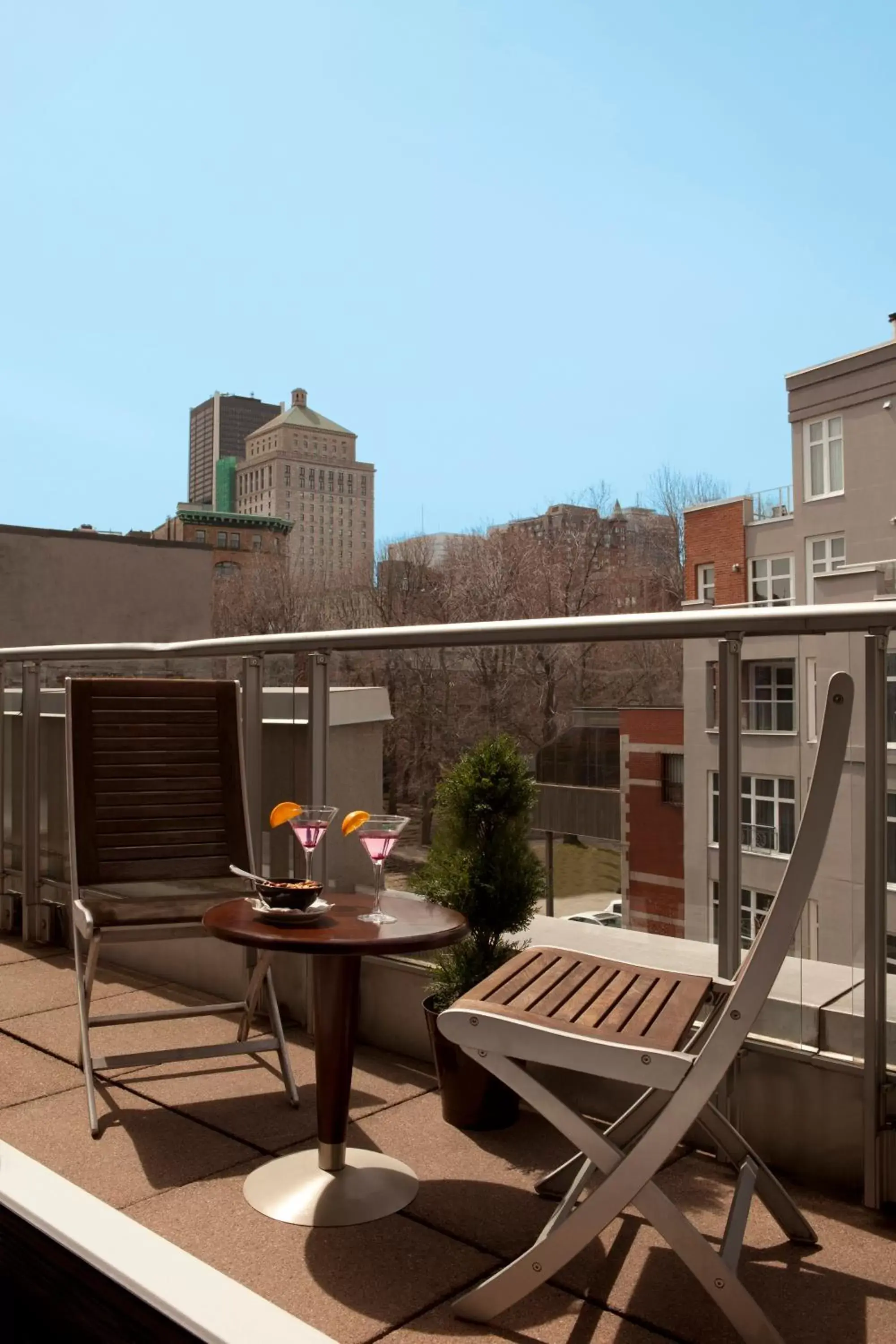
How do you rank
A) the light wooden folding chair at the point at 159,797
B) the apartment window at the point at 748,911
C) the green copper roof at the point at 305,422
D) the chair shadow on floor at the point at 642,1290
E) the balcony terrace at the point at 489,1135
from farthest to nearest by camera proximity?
the green copper roof at the point at 305,422 → the light wooden folding chair at the point at 159,797 → the apartment window at the point at 748,911 → the balcony terrace at the point at 489,1135 → the chair shadow on floor at the point at 642,1290

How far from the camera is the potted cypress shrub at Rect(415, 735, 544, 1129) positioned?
10.2ft

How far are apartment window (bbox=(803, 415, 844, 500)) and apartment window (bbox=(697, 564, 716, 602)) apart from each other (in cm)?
469

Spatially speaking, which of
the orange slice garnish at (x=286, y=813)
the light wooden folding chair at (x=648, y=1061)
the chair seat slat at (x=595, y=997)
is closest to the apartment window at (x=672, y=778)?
the chair seat slat at (x=595, y=997)

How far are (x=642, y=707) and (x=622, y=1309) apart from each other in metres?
1.41

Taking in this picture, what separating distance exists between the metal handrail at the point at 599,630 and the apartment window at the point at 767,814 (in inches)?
14.4

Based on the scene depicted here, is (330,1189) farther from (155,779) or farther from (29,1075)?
(155,779)

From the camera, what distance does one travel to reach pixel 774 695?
2.70 metres

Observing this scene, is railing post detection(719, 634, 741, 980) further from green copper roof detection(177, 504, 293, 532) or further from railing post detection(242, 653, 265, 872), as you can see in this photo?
green copper roof detection(177, 504, 293, 532)

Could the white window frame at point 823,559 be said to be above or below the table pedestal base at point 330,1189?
above

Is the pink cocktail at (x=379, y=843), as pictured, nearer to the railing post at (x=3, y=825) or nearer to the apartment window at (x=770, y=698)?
the apartment window at (x=770, y=698)

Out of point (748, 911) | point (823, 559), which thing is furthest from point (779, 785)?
point (823, 559)

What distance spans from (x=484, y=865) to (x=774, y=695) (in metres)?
0.93

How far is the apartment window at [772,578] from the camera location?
45969 mm

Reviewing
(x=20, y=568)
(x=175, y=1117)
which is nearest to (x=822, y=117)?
(x=20, y=568)
